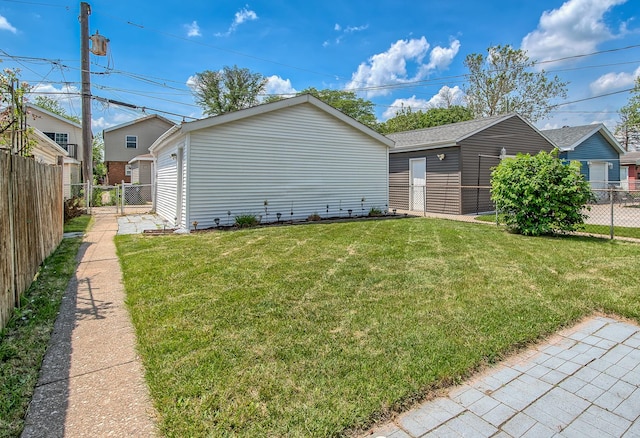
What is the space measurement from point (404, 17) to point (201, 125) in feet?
36.6

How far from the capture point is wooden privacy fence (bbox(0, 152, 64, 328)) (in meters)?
3.34

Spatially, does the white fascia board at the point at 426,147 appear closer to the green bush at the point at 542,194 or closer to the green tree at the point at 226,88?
the green bush at the point at 542,194

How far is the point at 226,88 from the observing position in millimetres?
35250

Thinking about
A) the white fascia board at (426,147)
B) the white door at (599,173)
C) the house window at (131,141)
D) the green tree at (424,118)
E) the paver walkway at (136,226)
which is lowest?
the paver walkway at (136,226)

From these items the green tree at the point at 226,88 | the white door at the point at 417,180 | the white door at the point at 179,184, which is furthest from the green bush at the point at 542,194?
the green tree at the point at 226,88

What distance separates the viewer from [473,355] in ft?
8.78

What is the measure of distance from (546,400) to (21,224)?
5415 mm

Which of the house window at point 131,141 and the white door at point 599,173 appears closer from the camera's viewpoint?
the white door at point 599,173

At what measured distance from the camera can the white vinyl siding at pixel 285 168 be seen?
9.20 meters

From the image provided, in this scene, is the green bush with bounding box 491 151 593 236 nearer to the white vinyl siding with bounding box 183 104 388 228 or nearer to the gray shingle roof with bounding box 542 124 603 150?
the white vinyl siding with bounding box 183 104 388 228

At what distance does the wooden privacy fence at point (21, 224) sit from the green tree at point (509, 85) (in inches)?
1171

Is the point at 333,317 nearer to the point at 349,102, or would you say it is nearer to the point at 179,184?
the point at 179,184

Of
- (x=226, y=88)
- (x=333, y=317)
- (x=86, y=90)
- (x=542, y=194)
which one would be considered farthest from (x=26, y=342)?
(x=226, y=88)

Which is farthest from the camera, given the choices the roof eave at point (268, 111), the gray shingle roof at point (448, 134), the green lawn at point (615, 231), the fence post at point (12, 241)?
the gray shingle roof at point (448, 134)
